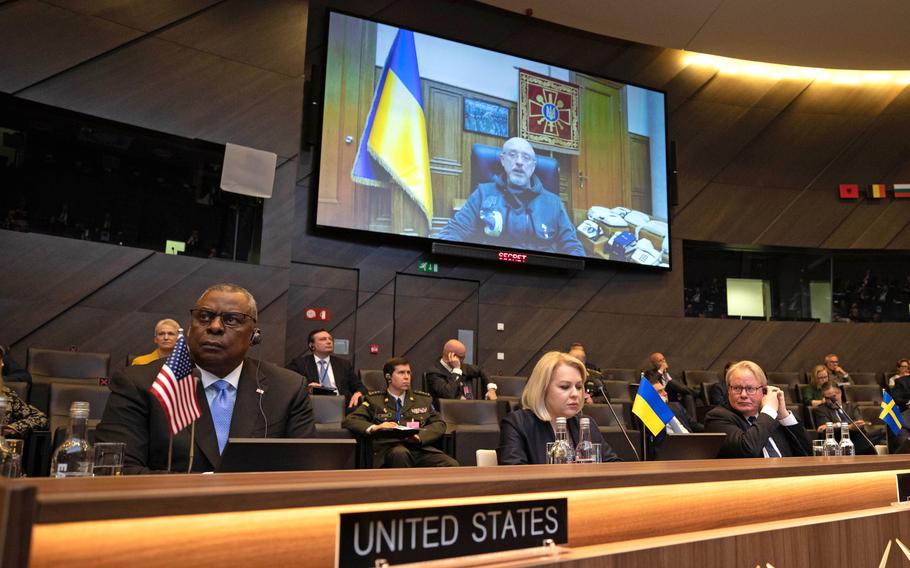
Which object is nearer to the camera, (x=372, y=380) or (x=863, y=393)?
(x=372, y=380)

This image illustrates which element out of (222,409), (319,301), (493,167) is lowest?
(222,409)

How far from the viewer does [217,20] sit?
7.41 m

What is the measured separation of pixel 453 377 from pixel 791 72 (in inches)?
327

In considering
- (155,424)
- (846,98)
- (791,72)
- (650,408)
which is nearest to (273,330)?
(650,408)

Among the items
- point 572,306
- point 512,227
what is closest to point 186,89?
point 512,227

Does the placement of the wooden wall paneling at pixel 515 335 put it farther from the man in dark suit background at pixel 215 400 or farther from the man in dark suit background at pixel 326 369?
the man in dark suit background at pixel 215 400

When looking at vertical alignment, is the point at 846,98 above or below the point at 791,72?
below

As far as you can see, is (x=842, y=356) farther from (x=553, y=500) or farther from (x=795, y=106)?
(x=553, y=500)

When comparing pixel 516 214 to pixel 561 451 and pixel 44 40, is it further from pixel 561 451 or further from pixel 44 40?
pixel 561 451

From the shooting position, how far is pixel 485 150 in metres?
8.94

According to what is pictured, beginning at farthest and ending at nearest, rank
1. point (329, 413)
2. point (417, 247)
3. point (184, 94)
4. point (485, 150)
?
1. point (485, 150)
2. point (417, 247)
3. point (184, 94)
4. point (329, 413)

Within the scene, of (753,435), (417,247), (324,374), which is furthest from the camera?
(417,247)

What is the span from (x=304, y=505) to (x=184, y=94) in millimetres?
6855

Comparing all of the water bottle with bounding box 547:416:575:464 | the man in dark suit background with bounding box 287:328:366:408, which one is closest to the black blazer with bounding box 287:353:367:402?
the man in dark suit background with bounding box 287:328:366:408
